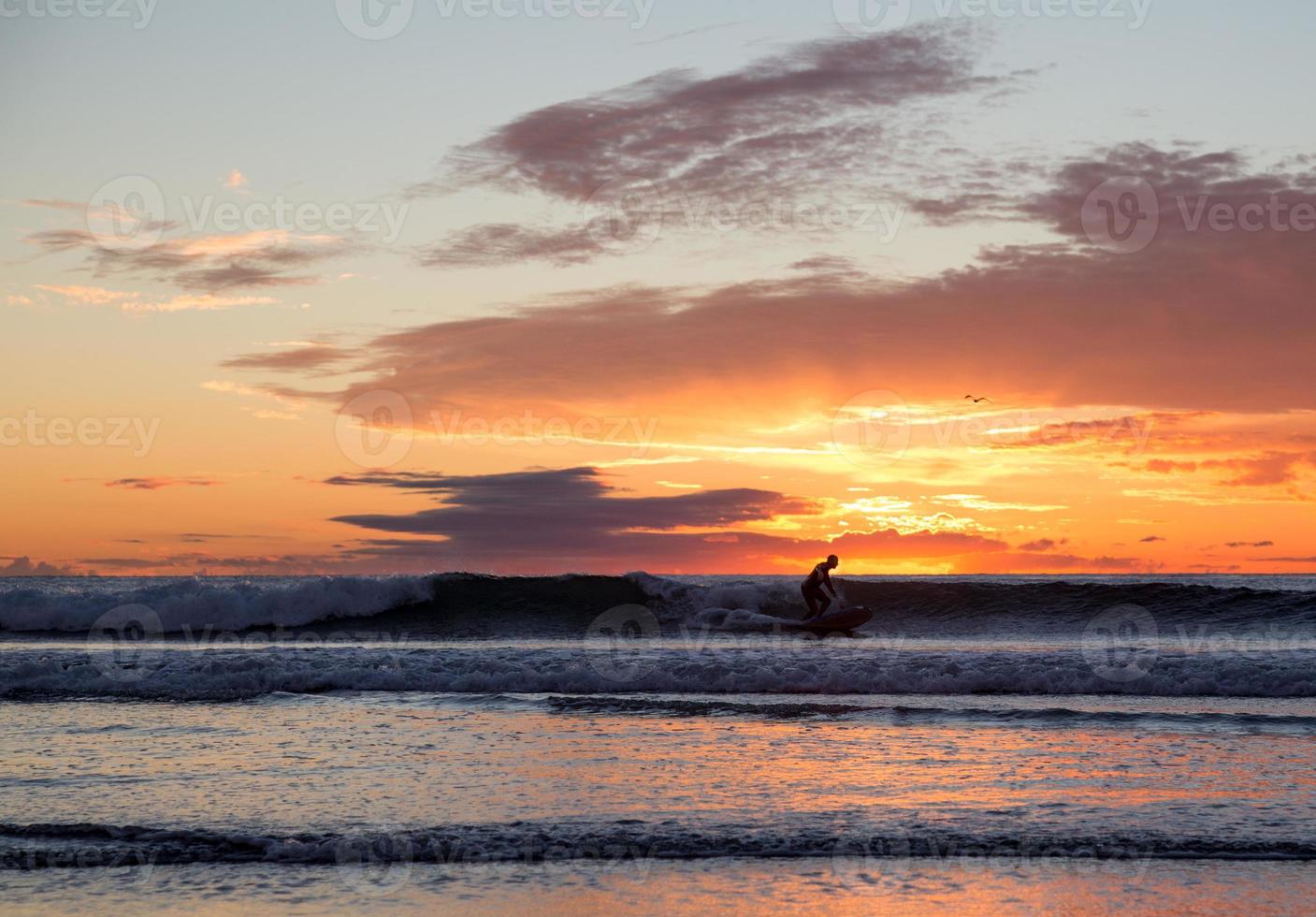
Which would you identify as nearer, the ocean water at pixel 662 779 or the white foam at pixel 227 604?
the ocean water at pixel 662 779

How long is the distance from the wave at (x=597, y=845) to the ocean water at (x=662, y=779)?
0.10ft

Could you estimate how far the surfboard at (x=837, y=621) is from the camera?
29.7 m

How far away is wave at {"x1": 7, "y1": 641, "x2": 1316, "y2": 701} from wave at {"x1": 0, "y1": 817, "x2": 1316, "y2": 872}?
8.78 meters

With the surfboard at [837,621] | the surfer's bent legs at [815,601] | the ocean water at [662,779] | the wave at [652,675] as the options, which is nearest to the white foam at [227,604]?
the ocean water at [662,779]

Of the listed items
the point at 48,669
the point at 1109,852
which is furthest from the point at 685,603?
the point at 1109,852

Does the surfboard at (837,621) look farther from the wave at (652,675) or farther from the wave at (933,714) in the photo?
the wave at (933,714)

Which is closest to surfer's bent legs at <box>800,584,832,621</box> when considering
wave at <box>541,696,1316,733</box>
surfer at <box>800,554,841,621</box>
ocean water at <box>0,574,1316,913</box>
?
surfer at <box>800,554,841,621</box>

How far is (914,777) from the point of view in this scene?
10.6 m

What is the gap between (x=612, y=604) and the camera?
3578 centimetres

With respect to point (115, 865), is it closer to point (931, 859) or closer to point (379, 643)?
point (931, 859)

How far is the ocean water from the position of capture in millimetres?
7527

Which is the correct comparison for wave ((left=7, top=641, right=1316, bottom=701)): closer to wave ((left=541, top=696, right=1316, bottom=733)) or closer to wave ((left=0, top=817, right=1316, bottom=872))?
wave ((left=541, top=696, right=1316, bottom=733))

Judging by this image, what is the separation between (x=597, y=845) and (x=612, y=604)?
2752cm

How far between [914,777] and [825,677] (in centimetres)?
750
